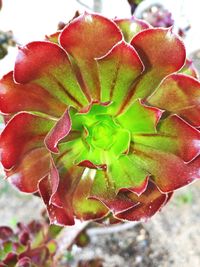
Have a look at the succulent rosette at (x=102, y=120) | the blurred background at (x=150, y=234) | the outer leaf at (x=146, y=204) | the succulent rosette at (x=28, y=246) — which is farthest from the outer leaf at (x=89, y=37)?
the blurred background at (x=150, y=234)

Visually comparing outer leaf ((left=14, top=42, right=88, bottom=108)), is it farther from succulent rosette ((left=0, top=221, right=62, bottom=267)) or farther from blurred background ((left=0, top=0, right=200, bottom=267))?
blurred background ((left=0, top=0, right=200, bottom=267))

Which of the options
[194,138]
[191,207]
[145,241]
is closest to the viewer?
[194,138]

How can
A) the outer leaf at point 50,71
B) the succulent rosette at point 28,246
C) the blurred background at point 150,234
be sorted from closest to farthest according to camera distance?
the outer leaf at point 50,71 → the succulent rosette at point 28,246 → the blurred background at point 150,234

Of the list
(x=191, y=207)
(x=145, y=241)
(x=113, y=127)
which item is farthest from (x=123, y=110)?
(x=191, y=207)

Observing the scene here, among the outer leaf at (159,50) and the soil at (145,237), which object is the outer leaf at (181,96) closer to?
the outer leaf at (159,50)

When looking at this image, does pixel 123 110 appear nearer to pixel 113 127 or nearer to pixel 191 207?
pixel 113 127


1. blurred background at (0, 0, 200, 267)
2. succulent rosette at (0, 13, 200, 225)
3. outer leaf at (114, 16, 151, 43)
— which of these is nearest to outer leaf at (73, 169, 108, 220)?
succulent rosette at (0, 13, 200, 225)
